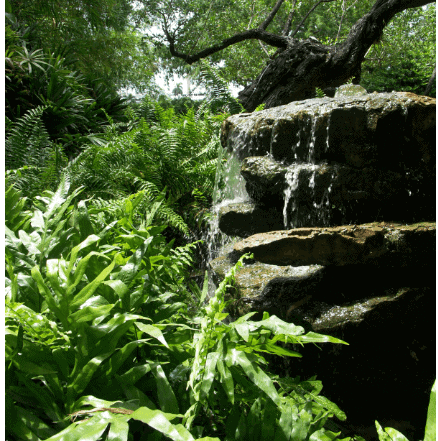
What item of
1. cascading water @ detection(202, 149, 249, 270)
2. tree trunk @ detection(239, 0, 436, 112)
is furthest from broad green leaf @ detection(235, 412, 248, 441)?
tree trunk @ detection(239, 0, 436, 112)

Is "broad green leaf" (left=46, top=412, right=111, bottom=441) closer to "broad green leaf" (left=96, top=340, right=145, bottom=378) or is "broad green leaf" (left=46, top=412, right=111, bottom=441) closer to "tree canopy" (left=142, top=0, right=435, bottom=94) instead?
"broad green leaf" (left=96, top=340, right=145, bottom=378)

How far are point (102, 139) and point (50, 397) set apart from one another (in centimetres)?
491

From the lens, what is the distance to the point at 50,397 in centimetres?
107

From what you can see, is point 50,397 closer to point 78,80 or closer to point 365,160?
point 365,160

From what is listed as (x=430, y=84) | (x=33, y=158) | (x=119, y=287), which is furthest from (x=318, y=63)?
(x=119, y=287)

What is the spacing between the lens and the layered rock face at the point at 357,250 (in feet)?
7.27

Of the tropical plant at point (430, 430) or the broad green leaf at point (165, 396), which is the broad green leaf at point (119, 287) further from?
the tropical plant at point (430, 430)

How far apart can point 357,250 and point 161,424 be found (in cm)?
164

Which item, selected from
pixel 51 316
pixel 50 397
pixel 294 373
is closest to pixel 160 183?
pixel 294 373

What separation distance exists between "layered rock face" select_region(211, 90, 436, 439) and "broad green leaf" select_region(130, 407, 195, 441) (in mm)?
1416

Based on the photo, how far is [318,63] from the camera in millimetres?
5562

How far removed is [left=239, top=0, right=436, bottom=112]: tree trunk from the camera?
17.4ft

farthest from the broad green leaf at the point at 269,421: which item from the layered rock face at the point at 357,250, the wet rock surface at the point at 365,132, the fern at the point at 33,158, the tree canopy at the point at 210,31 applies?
the tree canopy at the point at 210,31

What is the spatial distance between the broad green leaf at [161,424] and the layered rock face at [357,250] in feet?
4.64
